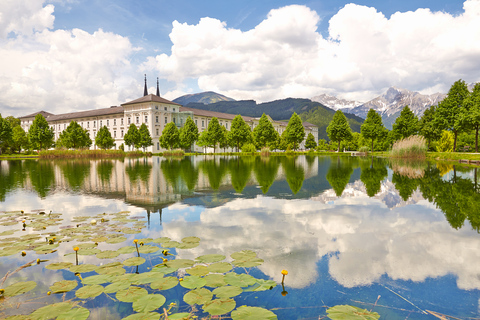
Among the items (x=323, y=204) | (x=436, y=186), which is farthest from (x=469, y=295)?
(x=436, y=186)

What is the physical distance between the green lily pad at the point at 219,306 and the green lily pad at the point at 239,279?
16.1 inches

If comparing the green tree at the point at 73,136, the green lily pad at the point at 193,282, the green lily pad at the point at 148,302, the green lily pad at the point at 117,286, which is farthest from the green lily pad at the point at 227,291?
the green tree at the point at 73,136

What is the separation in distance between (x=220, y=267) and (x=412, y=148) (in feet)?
124

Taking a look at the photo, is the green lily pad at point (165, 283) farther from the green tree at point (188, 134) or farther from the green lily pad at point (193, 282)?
the green tree at point (188, 134)

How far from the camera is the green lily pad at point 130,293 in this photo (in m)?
3.11

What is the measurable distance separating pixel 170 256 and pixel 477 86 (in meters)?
48.3

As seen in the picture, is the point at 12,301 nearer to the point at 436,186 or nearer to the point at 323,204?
the point at 323,204

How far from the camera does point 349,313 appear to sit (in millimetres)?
2877

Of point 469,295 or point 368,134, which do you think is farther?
point 368,134

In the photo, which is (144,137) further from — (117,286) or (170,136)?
(117,286)

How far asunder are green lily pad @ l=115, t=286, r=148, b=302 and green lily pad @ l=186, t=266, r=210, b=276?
2.29 feet

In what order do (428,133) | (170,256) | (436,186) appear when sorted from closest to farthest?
1. (170,256)
2. (436,186)
3. (428,133)

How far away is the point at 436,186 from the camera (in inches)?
481

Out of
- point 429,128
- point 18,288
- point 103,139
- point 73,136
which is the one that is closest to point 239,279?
point 18,288
